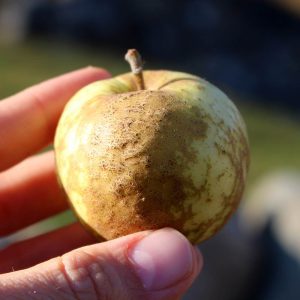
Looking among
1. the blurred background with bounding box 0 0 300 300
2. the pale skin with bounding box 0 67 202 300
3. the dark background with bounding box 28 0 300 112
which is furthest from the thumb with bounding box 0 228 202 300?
the dark background with bounding box 28 0 300 112

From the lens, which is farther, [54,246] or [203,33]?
[203,33]

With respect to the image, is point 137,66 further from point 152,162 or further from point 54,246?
point 54,246

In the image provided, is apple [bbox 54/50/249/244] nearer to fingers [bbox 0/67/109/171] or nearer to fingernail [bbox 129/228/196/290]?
fingernail [bbox 129/228/196/290]

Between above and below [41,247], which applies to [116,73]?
A: below

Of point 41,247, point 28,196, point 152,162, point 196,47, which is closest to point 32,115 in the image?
point 28,196

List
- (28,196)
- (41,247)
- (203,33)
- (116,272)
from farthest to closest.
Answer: (203,33)
(28,196)
(41,247)
(116,272)

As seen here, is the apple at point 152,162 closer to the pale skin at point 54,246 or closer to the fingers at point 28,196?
the pale skin at point 54,246

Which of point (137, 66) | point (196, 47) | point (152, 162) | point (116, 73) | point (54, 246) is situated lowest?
point (196, 47)

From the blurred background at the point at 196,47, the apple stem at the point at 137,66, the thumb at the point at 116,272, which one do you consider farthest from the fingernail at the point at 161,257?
the blurred background at the point at 196,47
